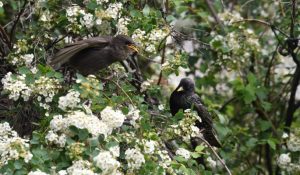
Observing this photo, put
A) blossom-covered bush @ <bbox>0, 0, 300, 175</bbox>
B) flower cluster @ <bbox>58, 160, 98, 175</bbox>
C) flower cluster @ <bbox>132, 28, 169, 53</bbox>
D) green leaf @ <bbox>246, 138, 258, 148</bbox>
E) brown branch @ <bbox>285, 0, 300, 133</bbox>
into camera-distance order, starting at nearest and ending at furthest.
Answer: flower cluster @ <bbox>58, 160, 98, 175</bbox>
blossom-covered bush @ <bbox>0, 0, 300, 175</bbox>
flower cluster @ <bbox>132, 28, 169, 53</bbox>
brown branch @ <bbox>285, 0, 300, 133</bbox>
green leaf @ <bbox>246, 138, 258, 148</bbox>

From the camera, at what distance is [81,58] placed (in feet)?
17.9

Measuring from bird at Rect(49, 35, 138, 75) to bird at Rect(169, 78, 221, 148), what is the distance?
30.4 inches

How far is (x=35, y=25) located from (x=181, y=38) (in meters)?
1.09

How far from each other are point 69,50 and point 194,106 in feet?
4.58

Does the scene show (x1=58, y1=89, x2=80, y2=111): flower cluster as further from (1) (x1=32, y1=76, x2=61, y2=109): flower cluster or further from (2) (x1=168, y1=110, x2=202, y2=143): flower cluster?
(2) (x1=168, y1=110, x2=202, y2=143): flower cluster

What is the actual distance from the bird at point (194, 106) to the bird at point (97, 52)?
77 cm

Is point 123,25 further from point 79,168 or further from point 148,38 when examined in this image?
point 79,168

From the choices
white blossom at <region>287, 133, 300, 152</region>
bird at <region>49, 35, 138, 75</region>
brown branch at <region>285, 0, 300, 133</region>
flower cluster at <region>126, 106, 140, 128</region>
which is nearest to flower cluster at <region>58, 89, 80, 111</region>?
flower cluster at <region>126, 106, 140, 128</region>

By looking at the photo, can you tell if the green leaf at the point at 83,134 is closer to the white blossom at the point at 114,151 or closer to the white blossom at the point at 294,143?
the white blossom at the point at 114,151

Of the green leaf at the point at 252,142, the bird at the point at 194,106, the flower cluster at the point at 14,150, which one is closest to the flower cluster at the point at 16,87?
the flower cluster at the point at 14,150

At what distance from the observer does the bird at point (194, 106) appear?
603cm

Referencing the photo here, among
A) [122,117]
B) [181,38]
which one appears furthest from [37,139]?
[181,38]

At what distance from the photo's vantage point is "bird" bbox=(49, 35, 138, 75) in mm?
5244

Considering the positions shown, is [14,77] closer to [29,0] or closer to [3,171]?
[3,171]
